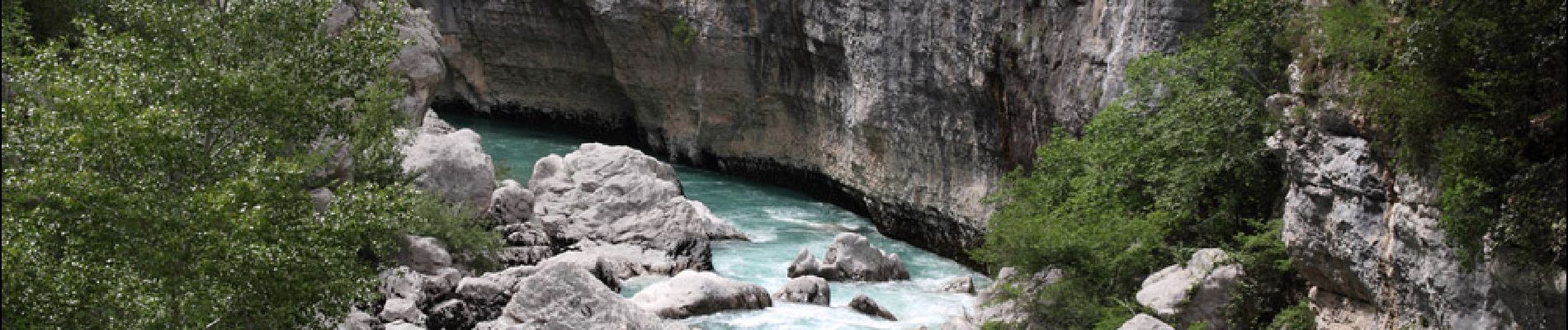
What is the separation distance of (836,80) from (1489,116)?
27549 mm

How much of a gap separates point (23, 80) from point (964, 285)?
730 inches

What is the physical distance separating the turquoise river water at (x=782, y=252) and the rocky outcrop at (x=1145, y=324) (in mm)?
7733

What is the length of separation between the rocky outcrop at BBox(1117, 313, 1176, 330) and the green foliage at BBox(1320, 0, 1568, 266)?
4.69 meters

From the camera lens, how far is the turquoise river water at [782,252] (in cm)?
2558

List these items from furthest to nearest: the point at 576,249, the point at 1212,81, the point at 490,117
→ 1. the point at 490,117
2. the point at 576,249
3. the point at 1212,81

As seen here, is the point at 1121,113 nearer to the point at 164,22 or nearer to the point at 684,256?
the point at 684,256

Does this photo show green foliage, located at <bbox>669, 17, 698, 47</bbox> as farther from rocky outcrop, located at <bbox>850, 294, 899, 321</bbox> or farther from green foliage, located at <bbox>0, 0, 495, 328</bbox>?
green foliage, located at <bbox>0, 0, 495, 328</bbox>

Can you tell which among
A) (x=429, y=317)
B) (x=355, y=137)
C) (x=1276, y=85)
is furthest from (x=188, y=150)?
(x=1276, y=85)

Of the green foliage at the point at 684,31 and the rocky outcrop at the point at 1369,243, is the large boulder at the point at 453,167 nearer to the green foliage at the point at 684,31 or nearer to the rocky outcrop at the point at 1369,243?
the green foliage at the point at 684,31

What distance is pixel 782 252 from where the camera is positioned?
32719mm

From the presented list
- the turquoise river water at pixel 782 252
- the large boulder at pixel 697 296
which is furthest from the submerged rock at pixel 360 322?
the turquoise river water at pixel 782 252

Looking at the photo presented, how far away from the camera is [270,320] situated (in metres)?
15.6

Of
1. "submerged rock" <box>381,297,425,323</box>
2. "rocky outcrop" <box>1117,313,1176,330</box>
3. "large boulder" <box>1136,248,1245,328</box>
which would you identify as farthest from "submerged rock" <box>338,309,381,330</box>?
"large boulder" <box>1136,248,1245,328</box>

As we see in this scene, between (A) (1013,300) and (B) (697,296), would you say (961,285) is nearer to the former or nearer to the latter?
(B) (697,296)
